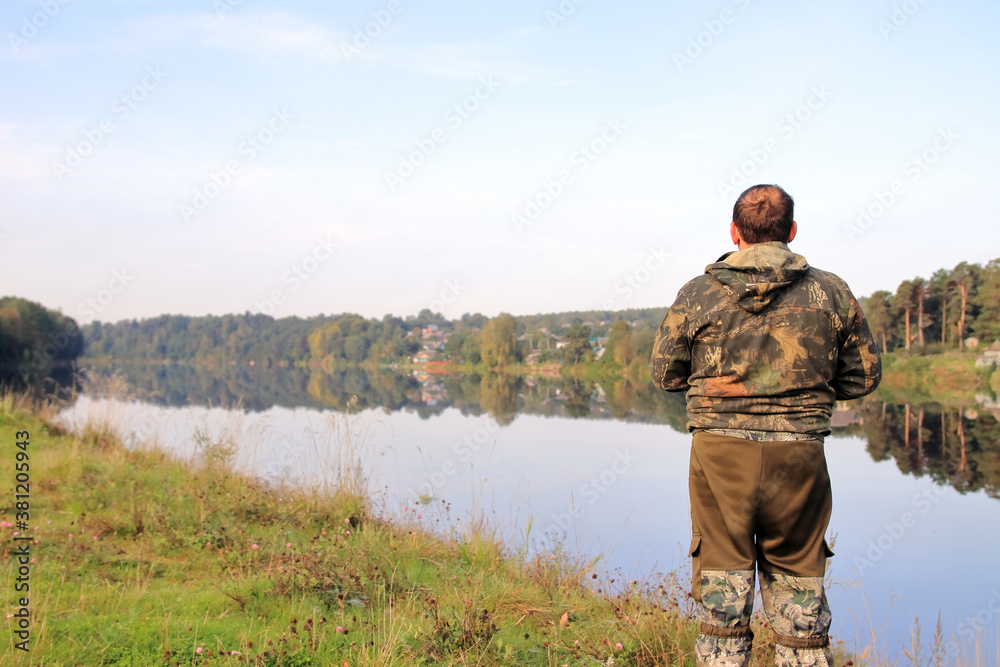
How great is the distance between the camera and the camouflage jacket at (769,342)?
86.4 inches

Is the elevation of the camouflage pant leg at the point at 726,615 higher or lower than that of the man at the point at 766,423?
lower

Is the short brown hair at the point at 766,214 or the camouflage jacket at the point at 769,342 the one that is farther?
the short brown hair at the point at 766,214

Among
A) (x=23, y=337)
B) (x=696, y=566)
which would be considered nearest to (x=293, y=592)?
(x=696, y=566)

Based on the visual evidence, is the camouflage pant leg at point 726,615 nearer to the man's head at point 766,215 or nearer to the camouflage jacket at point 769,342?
the camouflage jacket at point 769,342

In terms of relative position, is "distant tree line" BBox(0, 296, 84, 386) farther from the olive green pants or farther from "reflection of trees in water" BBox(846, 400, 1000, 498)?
the olive green pants

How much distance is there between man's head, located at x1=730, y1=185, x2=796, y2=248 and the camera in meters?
2.33

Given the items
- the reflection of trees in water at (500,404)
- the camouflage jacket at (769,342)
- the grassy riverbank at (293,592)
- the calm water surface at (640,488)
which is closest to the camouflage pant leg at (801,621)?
the camouflage jacket at (769,342)

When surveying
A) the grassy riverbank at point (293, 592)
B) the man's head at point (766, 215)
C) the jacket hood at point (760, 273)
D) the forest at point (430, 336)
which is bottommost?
the grassy riverbank at point (293, 592)

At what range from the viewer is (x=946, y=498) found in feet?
39.2

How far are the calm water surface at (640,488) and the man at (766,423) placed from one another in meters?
2.89

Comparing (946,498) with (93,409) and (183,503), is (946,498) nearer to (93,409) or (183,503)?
(183,503)

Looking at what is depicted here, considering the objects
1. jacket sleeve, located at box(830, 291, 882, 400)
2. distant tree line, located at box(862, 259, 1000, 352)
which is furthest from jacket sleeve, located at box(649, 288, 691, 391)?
distant tree line, located at box(862, 259, 1000, 352)

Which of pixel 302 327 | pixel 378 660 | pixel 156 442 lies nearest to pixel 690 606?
pixel 378 660

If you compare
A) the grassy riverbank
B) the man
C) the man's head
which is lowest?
the grassy riverbank
